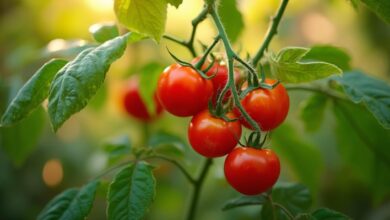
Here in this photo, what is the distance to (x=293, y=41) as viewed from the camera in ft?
8.96

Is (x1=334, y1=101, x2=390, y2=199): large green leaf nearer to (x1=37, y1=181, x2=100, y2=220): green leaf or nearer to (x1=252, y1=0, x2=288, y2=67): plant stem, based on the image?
(x1=252, y1=0, x2=288, y2=67): plant stem

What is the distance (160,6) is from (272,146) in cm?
68

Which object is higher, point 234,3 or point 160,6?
point 160,6

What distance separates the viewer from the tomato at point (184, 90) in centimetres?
84

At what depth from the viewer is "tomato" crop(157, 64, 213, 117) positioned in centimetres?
84

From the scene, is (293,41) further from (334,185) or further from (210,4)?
(210,4)

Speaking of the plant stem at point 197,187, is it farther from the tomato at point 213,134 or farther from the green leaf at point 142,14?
the green leaf at point 142,14

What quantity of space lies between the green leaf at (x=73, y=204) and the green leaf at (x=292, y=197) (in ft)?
1.26

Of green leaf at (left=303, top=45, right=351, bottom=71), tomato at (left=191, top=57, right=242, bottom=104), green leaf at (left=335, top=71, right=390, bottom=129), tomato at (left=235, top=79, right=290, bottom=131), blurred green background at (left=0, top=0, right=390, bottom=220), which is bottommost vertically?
blurred green background at (left=0, top=0, right=390, bottom=220)

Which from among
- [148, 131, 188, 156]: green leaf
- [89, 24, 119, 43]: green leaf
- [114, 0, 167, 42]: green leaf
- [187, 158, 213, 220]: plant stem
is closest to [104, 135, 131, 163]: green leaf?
[148, 131, 188, 156]: green leaf

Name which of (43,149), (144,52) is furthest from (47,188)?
(144,52)

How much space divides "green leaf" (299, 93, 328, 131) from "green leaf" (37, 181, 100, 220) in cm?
52


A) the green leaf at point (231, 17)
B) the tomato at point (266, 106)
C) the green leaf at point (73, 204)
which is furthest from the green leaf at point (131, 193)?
the green leaf at point (231, 17)

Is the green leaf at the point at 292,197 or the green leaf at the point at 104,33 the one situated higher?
the green leaf at the point at 104,33
